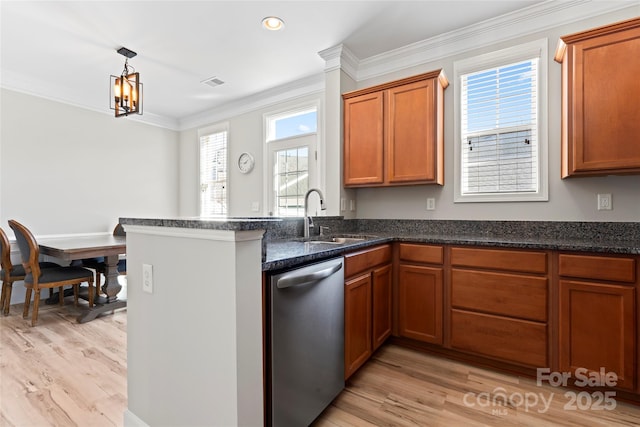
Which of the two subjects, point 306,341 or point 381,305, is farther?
point 381,305

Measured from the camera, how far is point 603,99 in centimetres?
199

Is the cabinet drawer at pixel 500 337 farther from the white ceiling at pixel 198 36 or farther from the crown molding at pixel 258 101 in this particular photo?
the crown molding at pixel 258 101

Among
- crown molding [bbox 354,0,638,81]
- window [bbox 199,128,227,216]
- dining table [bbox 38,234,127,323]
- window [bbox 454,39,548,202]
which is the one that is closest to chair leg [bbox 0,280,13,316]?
dining table [bbox 38,234,127,323]

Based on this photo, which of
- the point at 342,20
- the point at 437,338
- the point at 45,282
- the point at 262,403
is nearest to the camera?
the point at 262,403

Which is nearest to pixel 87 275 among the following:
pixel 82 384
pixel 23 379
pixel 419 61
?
pixel 23 379

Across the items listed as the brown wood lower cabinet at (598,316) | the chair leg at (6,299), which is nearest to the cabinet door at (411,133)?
the brown wood lower cabinet at (598,316)

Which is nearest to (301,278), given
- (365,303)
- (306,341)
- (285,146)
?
(306,341)

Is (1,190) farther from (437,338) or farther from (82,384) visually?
(437,338)

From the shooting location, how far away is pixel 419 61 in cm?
304

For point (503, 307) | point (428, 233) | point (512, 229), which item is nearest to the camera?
point (503, 307)

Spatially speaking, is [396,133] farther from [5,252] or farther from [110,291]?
[5,252]

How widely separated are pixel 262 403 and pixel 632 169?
2569mm

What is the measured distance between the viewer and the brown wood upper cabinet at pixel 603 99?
192 centimetres

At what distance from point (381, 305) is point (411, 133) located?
1.53m
